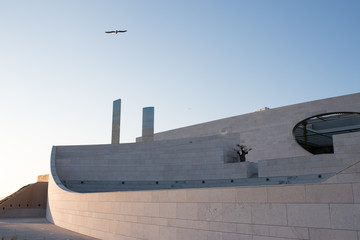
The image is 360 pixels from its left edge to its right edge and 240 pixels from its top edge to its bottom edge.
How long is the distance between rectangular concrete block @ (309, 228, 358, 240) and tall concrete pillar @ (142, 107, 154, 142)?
90.2 feet

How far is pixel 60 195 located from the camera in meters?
21.2

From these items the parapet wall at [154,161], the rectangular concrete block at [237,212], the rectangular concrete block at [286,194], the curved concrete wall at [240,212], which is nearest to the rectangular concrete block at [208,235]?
the curved concrete wall at [240,212]

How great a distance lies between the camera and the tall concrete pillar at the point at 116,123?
35325 millimetres

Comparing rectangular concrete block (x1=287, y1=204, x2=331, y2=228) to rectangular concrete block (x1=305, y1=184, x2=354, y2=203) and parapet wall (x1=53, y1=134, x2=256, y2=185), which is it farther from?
parapet wall (x1=53, y1=134, x2=256, y2=185)

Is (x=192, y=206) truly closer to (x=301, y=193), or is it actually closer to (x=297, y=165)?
(x=301, y=193)

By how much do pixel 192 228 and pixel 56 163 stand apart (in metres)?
23.2

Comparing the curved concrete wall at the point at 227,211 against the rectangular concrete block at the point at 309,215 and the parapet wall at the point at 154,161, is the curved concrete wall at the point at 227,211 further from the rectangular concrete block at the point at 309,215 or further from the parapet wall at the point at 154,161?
the parapet wall at the point at 154,161

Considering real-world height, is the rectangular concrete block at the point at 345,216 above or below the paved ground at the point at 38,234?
above

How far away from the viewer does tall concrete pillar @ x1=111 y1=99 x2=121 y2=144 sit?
35325 millimetres

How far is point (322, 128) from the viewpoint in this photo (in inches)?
1254

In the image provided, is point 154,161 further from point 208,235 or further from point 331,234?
point 331,234

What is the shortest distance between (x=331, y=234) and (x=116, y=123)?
3056 centimetres

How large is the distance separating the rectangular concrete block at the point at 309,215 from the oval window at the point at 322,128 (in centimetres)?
2391

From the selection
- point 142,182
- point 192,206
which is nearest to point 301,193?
point 192,206
